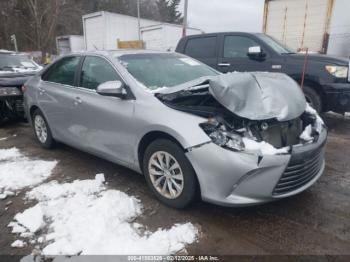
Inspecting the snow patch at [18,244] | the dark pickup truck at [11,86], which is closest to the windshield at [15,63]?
the dark pickup truck at [11,86]

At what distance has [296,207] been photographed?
3.21 m

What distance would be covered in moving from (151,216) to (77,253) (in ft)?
2.55

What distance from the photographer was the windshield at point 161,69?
367cm

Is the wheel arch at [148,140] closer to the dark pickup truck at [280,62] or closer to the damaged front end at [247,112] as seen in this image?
the damaged front end at [247,112]

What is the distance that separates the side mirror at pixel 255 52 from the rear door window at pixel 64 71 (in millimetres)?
3301

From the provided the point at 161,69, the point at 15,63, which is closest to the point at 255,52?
the point at 161,69

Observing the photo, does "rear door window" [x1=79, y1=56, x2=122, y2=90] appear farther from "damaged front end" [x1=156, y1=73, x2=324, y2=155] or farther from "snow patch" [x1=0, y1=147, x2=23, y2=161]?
"snow patch" [x1=0, y1=147, x2=23, y2=161]

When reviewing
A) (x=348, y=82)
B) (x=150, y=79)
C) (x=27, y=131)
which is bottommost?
(x=27, y=131)

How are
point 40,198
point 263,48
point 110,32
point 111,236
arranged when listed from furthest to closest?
point 110,32 → point 263,48 → point 40,198 → point 111,236

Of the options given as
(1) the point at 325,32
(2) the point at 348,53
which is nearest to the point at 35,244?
(1) the point at 325,32

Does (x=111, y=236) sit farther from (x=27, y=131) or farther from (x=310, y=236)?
(x=27, y=131)

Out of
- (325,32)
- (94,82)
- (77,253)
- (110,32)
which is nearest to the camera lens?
(77,253)

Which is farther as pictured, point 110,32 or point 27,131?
point 110,32

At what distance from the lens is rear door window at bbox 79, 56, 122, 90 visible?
150 inches
